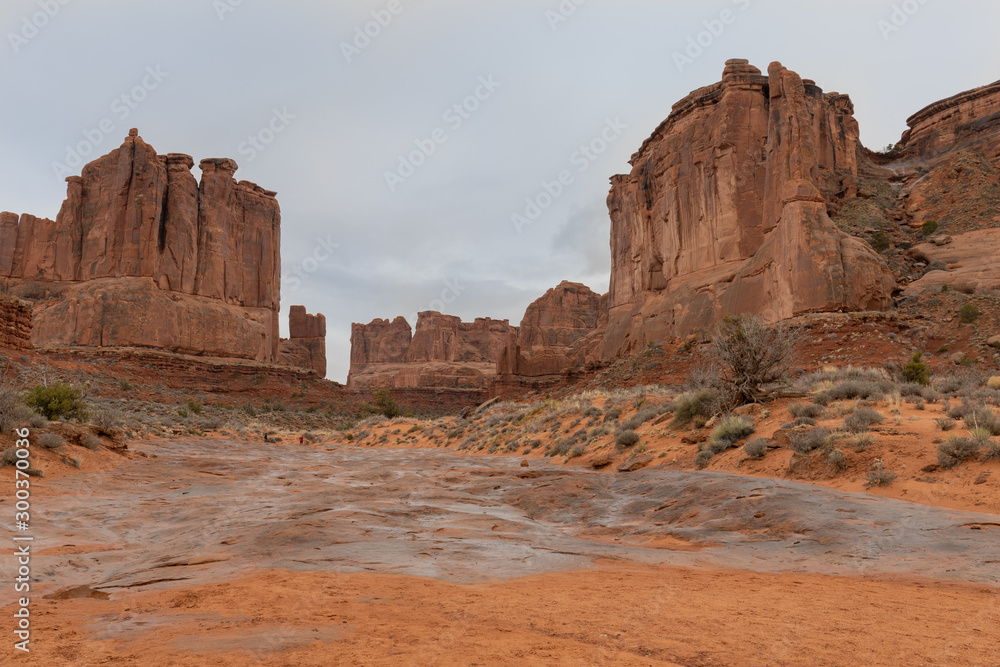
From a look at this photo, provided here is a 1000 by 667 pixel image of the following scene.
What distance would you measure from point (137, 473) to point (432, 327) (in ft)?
326

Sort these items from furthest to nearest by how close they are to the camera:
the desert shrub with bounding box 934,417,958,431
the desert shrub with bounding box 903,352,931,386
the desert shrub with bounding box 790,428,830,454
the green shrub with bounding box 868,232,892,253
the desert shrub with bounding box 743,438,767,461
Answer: the green shrub with bounding box 868,232,892,253 < the desert shrub with bounding box 903,352,931,386 < the desert shrub with bounding box 743,438,767,461 < the desert shrub with bounding box 790,428,830,454 < the desert shrub with bounding box 934,417,958,431

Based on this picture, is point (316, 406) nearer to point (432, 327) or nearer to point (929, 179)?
point (929, 179)

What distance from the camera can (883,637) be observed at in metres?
3.54

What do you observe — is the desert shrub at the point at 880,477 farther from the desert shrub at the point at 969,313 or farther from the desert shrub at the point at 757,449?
the desert shrub at the point at 969,313

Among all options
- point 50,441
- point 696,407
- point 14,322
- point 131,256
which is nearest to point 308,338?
point 131,256

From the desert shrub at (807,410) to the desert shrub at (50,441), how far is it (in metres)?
14.9

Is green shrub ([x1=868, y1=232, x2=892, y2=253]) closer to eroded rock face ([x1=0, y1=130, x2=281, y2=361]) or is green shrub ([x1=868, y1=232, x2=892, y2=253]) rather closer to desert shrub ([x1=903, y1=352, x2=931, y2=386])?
desert shrub ([x1=903, y1=352, x2=931, y2=386])

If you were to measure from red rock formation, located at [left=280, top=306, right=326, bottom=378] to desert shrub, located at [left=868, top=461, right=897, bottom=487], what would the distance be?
82.0m

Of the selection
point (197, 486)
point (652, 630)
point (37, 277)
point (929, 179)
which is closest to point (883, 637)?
point (652, 630)

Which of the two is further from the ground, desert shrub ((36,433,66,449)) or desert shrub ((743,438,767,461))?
desert shrub ((743,438,767,461))

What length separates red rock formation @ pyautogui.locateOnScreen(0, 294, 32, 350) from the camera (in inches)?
894

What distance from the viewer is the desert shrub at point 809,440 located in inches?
392

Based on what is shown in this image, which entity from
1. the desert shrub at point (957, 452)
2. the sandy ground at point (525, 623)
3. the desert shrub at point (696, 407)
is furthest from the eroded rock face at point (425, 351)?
the sandy ground at point (525, 623)

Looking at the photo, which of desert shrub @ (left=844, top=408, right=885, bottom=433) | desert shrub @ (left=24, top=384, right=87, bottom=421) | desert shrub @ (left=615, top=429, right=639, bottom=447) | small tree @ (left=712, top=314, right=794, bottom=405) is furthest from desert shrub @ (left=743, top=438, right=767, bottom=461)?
desert shrub @ (left=24, top=384, right=87, bottom=421)
